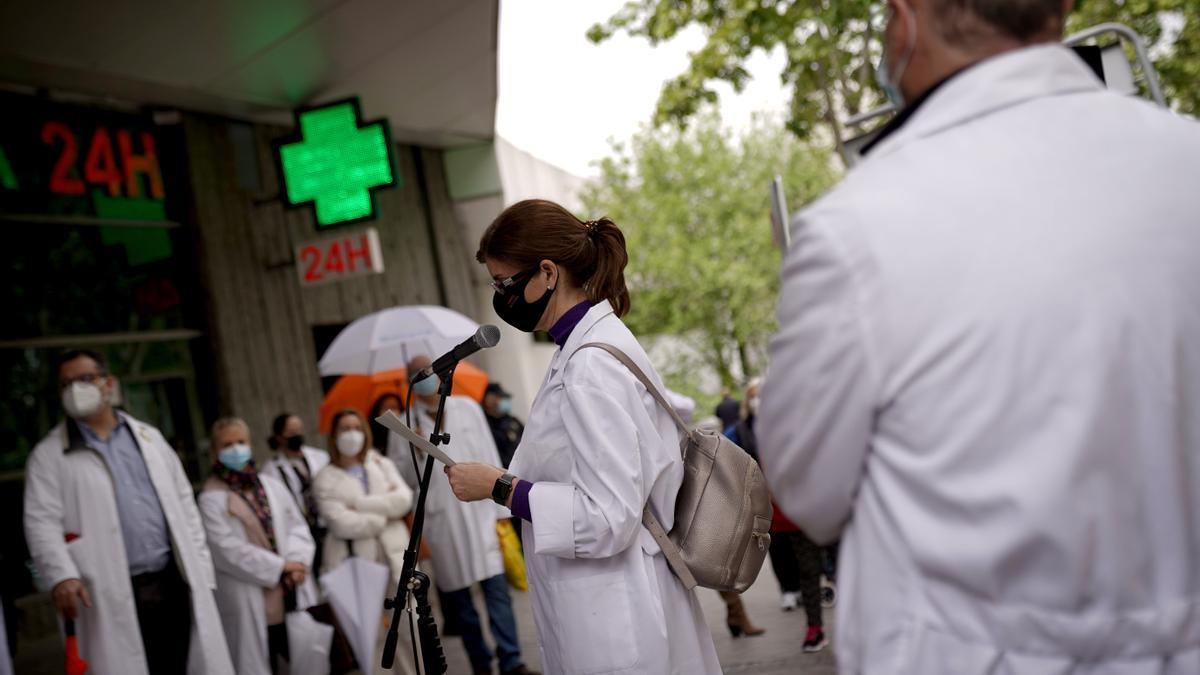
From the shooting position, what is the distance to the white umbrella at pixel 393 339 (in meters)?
9.39

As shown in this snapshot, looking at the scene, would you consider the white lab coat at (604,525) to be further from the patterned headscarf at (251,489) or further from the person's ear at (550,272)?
the patterned headscarf at (251,489)

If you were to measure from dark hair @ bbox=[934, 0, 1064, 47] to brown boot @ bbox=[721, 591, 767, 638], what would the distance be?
22.1 ft

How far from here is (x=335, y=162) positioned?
11164mm

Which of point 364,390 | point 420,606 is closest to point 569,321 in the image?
point 420,606

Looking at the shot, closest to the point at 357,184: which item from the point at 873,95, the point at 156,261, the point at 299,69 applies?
the point at 299,69

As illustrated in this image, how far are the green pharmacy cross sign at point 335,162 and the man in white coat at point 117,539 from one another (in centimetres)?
486

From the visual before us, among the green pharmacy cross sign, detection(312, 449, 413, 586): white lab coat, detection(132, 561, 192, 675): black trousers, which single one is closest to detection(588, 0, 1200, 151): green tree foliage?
the green pharmacy cross sign

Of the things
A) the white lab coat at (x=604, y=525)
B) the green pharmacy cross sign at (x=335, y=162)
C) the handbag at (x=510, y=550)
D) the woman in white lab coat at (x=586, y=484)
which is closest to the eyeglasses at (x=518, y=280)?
the woman in white lab coat at (x=586, y=484)

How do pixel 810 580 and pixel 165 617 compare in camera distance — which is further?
pixel 810 580

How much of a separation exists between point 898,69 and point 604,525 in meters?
1.60

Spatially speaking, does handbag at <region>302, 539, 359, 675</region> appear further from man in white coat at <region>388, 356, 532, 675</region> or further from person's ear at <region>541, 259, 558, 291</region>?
person's ear at <region>541, 259, 558, 291</region>

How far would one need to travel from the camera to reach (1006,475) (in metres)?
1.53

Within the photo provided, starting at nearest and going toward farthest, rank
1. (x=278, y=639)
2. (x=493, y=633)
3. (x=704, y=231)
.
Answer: (x=278, y=639), (x=493, y=633), (x=704, y=231)

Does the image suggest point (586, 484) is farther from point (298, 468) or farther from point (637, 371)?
point (298, 468)
